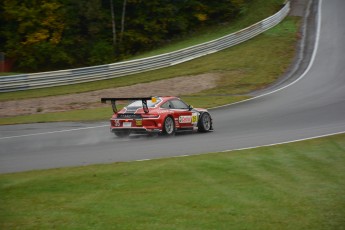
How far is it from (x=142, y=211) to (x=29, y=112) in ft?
55.6

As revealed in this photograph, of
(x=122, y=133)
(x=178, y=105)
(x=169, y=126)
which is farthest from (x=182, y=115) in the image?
(x=122, y=133)

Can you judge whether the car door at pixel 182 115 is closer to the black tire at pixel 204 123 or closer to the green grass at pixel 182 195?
the black tire at pixel 204 123

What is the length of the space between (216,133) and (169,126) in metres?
1.40

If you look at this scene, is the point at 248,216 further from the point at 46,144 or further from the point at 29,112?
the point at 29,112

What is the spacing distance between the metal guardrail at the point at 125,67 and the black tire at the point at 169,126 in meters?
12.9

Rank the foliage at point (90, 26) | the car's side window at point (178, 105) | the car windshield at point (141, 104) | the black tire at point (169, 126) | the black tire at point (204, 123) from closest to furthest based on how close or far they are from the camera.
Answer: the black tire at point (169, 126) → the car windshield at point (141, 104) → the car's side window at point (178, 105) → the black tire at point (204, 123) → the foliage at point (90, 26)

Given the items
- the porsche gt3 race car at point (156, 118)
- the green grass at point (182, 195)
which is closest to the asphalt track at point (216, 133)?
the porsche gt3 race car at point (156, 118)

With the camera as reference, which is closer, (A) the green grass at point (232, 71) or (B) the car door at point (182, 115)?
(B) the car door at point (182, 115)

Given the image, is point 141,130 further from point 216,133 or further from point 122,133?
point 216,133

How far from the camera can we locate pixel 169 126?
55.4 feet

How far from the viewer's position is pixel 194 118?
1766 centimetres

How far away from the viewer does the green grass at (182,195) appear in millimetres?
6875

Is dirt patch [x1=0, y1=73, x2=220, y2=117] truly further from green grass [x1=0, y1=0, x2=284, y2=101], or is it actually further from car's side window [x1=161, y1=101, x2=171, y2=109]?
car's side window [x1=161, y1=101, x2=171, y2=109]

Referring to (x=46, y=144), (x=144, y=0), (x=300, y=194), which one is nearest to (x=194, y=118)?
(x=46, y=144)
